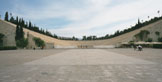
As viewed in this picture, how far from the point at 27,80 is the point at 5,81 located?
896 mm

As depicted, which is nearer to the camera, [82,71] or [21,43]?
[82,71]

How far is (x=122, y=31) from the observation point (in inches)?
4385

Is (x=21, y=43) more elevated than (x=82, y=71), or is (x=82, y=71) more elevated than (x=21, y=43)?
(x=21, y=43)

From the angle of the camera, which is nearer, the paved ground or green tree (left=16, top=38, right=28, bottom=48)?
the paved ground

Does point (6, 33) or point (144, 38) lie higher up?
point (6, 33)

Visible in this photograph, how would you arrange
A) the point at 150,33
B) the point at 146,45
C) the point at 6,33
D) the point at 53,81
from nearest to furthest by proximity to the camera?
the point at 53,81 < the point at 146,45 < the point at 6,33 < the point at 150,33

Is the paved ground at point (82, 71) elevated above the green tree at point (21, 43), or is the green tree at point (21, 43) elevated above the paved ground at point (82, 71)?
the green tree at point (21, 43)

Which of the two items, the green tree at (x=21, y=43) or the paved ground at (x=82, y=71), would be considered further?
the green tree at (x=21, y=43)

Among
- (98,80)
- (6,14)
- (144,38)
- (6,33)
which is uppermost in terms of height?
(6,14)

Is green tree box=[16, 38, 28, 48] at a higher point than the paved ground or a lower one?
higher

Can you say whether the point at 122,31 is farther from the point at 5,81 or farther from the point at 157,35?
the point at 5,81

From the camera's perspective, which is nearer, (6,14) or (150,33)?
(150,33)

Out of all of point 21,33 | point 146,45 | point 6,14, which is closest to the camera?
point 146,45

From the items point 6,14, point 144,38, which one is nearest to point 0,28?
point 6,14
